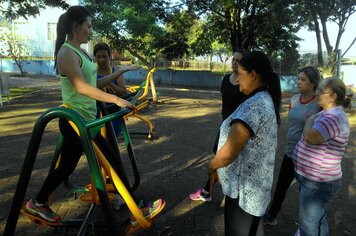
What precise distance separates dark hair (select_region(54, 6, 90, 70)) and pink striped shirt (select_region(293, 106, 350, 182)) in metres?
1.95

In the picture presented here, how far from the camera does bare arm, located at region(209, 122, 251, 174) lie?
1976mm

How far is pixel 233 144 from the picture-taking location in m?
1.99

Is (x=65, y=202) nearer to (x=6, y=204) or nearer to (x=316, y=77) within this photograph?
(x=6, y=204)

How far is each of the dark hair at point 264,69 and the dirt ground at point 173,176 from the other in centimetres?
174

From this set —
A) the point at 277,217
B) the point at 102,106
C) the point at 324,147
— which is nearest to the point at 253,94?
the point at 324,147

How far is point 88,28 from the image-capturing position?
2828mm

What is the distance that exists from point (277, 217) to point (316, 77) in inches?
61.1

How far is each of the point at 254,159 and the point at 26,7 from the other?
15.1 metres

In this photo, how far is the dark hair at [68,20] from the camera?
272 cm

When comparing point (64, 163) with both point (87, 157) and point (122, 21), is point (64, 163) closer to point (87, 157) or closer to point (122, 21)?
point (87, 157)

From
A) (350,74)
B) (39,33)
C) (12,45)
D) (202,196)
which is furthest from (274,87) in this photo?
(39,33)

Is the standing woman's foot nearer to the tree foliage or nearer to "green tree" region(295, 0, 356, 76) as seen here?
the tree foliage

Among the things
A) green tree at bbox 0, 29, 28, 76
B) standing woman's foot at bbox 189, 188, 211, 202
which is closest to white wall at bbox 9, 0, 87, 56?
green tree at bbox 0, 29, 28, 76

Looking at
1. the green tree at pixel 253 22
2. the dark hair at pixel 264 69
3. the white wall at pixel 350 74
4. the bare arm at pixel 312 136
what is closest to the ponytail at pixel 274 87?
the dark hair at pixel 264 69
